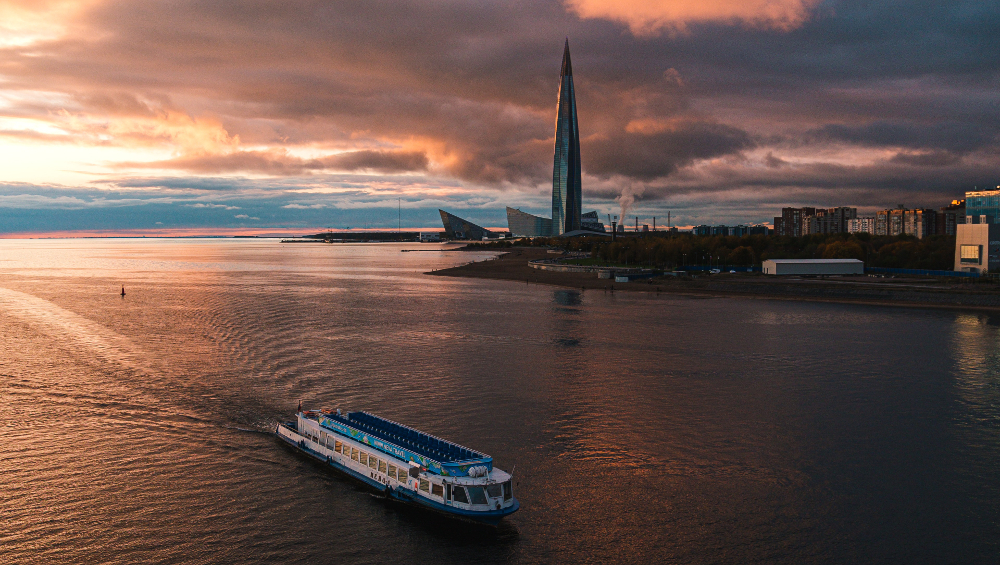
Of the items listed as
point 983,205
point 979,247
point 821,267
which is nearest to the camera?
point 979,247

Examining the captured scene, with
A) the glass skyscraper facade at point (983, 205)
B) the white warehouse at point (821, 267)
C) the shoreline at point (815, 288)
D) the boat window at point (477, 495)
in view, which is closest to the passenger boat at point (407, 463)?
the boat window at point (477, 495)

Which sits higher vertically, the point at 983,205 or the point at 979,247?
the point at 983,205

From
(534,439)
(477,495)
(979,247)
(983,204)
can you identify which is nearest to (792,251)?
(983,204)

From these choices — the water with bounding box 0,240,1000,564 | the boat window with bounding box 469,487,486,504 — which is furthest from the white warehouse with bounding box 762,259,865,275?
the boat window with bounding box 469,487,486,504

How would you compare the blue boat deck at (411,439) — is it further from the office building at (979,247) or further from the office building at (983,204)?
the office building at (983,204)

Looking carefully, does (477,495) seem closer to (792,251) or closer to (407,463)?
(407,463)

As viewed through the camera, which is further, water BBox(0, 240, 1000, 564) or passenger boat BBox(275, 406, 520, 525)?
passenger boat BBox(275, 406, 520, 525)

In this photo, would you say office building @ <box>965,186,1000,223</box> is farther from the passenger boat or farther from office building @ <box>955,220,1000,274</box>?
the passenger boat
